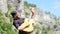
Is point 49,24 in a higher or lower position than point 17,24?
lower

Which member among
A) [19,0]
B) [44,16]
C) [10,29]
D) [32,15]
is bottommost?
[44,16]

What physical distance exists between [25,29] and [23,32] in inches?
3.1

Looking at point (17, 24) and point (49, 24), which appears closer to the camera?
point (17, 24)

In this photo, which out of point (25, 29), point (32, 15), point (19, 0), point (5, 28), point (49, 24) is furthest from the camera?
point (49, 24)

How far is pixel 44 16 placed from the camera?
119500mm

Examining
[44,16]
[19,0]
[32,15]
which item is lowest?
[44,16]

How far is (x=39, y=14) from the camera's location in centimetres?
11594

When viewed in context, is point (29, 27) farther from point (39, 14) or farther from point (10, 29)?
point (39, 14)

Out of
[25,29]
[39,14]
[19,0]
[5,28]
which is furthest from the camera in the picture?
[39,14]

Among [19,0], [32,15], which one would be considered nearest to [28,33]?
[32,15]

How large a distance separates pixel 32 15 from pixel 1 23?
6196 millimetres

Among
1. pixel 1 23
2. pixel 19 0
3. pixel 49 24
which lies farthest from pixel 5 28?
pixel 49 24

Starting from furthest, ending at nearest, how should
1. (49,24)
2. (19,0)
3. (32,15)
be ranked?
(49,24) < (19,0) < (32,15)

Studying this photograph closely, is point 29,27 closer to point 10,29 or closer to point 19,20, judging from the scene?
point 19,20
